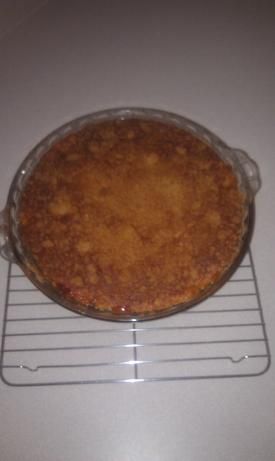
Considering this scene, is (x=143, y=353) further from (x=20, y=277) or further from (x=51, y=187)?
(x=51, y=187)

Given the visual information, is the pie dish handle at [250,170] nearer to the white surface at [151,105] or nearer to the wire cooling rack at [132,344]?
the white surface at [151,105]

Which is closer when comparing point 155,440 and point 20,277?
point 155,440

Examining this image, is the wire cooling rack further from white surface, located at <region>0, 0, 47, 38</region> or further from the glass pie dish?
white surface, located at <region>0, 0, 47, 38</region>

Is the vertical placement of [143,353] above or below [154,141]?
below

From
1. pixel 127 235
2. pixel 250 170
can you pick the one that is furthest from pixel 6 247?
pixel 250 170

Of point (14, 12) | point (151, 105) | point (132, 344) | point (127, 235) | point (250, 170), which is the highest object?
point (14, 12)

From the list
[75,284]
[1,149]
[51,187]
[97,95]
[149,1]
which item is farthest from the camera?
[149,1]

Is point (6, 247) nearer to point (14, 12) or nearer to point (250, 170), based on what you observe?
point (250, 170)

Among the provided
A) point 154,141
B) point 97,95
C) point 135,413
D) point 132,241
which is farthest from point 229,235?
point 97,95
